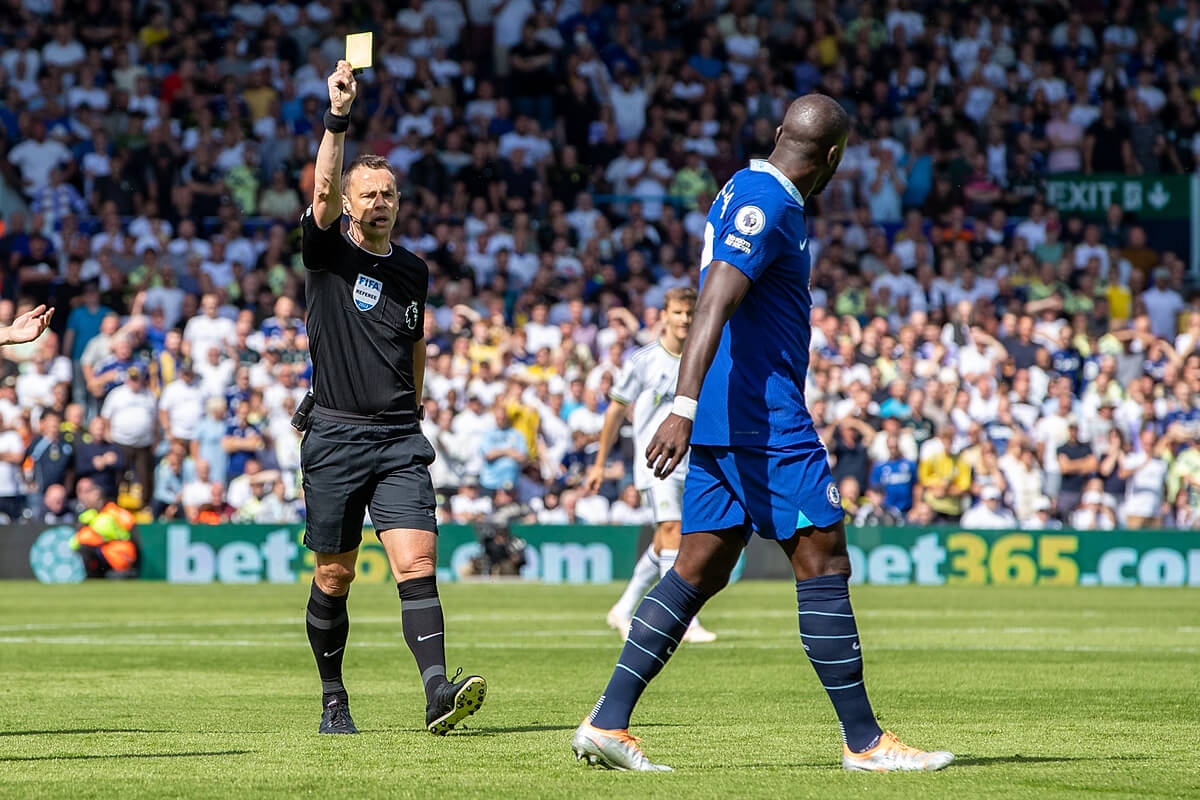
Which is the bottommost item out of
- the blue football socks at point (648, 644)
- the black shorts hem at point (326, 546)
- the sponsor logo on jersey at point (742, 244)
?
the blue football socks at point (648, 644)

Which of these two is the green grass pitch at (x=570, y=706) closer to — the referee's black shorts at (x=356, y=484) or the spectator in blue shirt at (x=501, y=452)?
the referee's black shorts at (x=356, y=484)

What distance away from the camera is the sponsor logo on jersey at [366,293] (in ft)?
26.0

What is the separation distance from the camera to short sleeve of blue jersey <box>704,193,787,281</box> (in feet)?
20.3

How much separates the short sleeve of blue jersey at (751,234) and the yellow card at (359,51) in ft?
5.73

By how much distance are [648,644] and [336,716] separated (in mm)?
2049

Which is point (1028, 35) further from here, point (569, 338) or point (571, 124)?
point (569, 338)

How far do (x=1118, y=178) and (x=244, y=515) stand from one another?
1524 centimetres

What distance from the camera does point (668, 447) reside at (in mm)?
5945

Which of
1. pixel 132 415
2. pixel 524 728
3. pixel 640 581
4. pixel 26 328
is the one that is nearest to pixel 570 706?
pixel 524 728

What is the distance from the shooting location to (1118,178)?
29.5 meters

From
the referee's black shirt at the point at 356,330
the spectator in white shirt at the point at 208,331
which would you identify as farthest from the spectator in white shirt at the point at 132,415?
the referee's black shirt at the point at 356,330

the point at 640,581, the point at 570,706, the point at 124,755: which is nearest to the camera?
the point at 124,755

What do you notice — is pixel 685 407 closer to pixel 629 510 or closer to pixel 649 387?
pixel 649 387

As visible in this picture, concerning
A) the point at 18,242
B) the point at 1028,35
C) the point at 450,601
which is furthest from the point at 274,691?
the point at 1028,35
